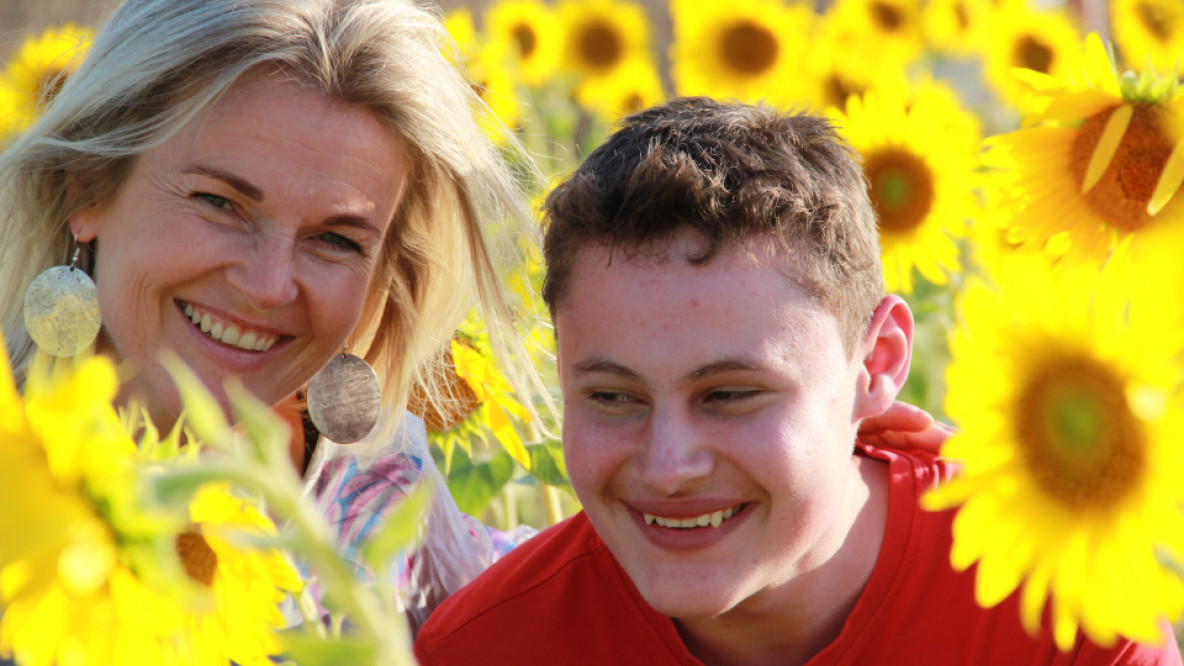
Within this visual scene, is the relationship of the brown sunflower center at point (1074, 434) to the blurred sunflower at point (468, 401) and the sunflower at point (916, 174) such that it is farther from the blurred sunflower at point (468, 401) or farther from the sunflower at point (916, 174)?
the sunflower at point (916, 174)

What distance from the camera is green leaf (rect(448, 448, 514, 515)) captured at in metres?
1.96

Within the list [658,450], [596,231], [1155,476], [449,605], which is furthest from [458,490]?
[1155,476]

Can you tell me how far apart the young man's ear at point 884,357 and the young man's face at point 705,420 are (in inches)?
1.6

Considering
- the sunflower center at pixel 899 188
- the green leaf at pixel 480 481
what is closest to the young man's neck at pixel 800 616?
the green leaf at pixel 480 481

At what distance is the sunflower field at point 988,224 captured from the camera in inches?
22.0

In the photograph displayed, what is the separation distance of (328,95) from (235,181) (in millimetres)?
172

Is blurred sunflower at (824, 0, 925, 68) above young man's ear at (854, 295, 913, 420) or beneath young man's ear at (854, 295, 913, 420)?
above

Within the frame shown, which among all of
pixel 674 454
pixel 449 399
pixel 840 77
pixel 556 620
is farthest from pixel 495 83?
pixel 674 454

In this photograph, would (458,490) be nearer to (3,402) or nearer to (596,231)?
(596,231)

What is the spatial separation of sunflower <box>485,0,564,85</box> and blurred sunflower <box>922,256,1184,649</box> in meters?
3.29

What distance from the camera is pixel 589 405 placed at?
3.84 feet

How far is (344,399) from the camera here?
5.34ft

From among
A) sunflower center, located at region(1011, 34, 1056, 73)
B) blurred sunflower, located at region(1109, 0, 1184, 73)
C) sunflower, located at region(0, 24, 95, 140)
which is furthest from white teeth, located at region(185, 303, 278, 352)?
sunflower center, located at region(1011, 34, 1056, 73)

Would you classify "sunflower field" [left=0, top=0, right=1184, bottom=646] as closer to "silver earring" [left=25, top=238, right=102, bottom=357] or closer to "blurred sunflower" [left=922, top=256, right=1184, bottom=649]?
"blurred sunflower" [left=922, top=256, right=1184, bottom=649]
